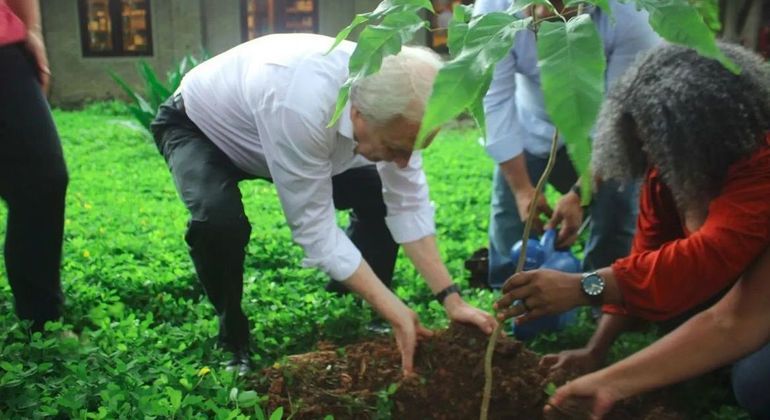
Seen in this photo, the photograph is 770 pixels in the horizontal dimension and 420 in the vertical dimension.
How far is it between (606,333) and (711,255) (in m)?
0.65

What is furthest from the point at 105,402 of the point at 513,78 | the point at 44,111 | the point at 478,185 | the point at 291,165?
the point at 478,185

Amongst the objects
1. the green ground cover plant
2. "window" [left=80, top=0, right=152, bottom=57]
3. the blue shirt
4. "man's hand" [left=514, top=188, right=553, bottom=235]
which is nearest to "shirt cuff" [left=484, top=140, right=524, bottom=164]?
the blue shirt

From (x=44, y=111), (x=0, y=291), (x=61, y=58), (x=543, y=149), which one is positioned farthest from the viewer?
(x=61, y=58)

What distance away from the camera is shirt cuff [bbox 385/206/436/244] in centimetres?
266

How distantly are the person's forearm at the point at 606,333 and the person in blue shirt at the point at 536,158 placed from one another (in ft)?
1.49

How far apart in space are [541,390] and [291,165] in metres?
0.94

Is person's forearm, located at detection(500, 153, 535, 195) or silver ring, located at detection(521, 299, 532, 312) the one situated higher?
person's forearm, located at detection(500, 153, 535, 195)

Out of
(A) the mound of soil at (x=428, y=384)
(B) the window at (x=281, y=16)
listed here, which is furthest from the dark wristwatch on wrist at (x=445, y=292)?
(B) the window at (x=281, y=16)

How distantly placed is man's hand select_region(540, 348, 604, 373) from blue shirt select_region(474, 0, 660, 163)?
828 millimetres

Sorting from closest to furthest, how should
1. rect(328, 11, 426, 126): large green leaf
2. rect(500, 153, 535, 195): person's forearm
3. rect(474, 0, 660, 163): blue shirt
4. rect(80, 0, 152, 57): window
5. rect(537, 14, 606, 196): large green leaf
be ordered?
rect(537, 14, 606, 196): large green leaf
rect(328, 11, 426, 126): large green leaf
rect(474, 0, 660, 163): blue shirt
rect(500, 153, 535, 195): person's forearm
rect(80, 0, 152, 57): window

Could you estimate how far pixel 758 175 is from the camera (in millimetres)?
1886

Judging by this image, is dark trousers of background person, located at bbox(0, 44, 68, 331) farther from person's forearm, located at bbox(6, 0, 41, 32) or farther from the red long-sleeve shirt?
the red long-sleeve shirt

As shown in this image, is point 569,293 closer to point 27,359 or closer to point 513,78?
point 513,78

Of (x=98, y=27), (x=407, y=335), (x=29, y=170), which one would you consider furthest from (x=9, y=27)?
(x=98, y=27)
